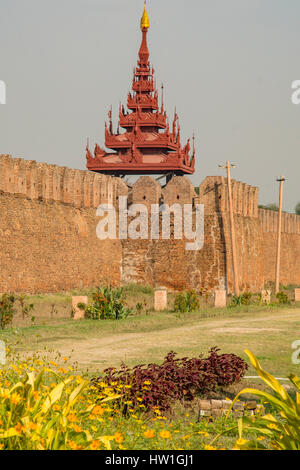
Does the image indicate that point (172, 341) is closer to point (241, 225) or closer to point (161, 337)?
point (161, 337)

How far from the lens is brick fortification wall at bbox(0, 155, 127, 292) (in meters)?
17.1

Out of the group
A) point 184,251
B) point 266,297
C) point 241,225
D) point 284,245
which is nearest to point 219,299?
point 266,297

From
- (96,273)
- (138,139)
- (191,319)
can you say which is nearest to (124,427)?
(191,319)

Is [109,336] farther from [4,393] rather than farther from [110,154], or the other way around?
[110,154]

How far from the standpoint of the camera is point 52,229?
19.1 m

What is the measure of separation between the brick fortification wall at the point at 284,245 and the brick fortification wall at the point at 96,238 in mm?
1400

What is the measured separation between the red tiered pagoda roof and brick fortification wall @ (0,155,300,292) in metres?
6.47

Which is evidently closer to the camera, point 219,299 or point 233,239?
point 219,299

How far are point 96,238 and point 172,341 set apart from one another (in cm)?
1203

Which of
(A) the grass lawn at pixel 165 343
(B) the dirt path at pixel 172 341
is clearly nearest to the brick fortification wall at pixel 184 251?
(A) the grass lawn at pixel 165 343

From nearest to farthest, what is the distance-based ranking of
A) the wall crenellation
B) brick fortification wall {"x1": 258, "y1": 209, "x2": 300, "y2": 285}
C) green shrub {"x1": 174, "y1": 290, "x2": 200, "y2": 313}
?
green shrub {"x1": 174, "y1": 290, "x2": 200, "y2": 313}
the wall crenellation
brick fortification wall {"x1": 258, "y1": 209, "x2": 300, "y2": 285}

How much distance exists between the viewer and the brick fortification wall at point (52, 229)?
17.1 m

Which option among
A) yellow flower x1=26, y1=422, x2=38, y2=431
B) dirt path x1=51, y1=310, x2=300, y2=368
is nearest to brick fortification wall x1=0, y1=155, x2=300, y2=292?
dirt path x1=51, y1=310, x2=300, y2=368

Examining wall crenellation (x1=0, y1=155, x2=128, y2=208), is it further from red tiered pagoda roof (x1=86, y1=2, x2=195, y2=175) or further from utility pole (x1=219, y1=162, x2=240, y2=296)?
red tiered pagoda roof (x1=86, y1=2, x2=195, y2=175)
